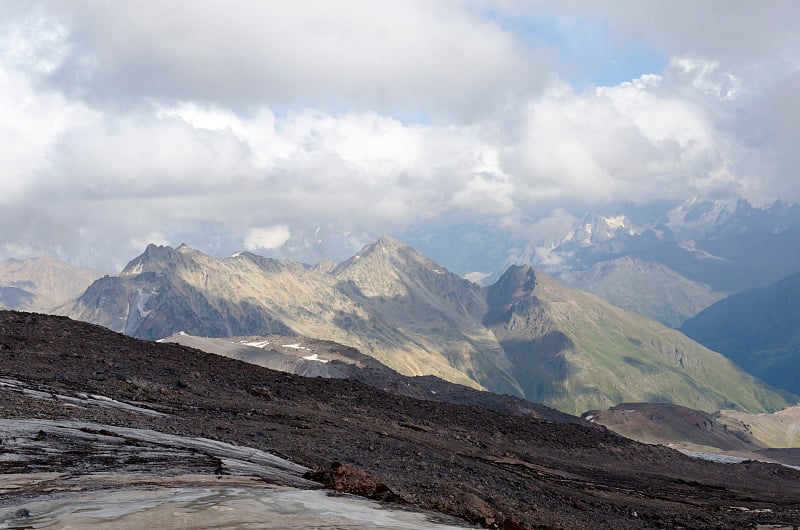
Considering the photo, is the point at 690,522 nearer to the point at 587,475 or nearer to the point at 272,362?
the point at 587,475

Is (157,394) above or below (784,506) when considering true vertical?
above

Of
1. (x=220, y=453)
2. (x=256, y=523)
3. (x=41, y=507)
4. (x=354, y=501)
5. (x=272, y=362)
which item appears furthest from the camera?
(x=272, y=362)

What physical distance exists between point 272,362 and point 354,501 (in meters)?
181

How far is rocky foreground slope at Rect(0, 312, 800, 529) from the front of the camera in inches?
1288

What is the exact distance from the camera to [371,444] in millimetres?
40875

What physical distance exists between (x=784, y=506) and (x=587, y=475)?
1307 cm

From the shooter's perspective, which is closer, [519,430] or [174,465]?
[174,465]

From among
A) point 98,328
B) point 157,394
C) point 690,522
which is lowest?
point 690,522

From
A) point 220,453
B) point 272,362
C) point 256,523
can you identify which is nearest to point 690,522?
point 220,453

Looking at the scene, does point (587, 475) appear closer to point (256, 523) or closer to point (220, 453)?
point (220, 453)

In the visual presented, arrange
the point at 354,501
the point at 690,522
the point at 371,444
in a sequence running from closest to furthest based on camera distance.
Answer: the point at 354,501
the point at 690,522
the point at 371,444

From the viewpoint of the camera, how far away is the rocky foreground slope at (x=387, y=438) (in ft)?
107

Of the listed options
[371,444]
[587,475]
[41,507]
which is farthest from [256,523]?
[587,475]

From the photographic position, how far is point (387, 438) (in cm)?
4488
